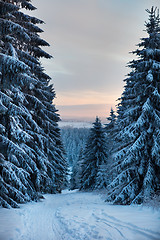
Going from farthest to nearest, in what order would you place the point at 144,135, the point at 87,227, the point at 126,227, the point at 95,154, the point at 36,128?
the point at 95,154
the point at 36,128
the point at 144,135
the point at 87,227
the point at 126,227

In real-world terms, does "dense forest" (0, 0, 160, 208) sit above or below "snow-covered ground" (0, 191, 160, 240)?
above

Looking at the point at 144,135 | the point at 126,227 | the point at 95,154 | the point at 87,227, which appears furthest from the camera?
the point at 95,154

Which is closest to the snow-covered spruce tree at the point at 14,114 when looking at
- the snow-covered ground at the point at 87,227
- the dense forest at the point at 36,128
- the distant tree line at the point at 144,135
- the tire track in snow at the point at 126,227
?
the dense forest at the point at 36,128

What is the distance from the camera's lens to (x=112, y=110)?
28312 mm

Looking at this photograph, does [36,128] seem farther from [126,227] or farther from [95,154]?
[95,154]

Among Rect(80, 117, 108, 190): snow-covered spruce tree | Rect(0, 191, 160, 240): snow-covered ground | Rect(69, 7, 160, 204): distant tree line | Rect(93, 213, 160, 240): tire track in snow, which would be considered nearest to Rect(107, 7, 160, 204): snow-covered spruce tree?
Rect(69, 7, 160, 204): distant tree line

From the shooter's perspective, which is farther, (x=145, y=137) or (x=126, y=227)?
(x=145, y=137)

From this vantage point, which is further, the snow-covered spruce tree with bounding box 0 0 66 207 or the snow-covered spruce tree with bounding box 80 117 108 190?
the snow-covered spruce tree with bounding box 80 117 108 190

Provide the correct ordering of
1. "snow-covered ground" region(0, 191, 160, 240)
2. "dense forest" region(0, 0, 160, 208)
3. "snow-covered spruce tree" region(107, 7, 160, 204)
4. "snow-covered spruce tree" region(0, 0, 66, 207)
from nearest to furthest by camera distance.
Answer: "snow-covered ground" region(0, 191, 160, 240), "snow-covered spruce tree" region(0, 0, 66, 207), "dense forest" region(0, 0, 160, 208), "snow-covered spruce tree" region(107, 7, 160, 204)

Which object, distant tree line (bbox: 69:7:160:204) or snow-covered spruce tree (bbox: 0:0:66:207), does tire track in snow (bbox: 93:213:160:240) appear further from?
snow-covered spruce tree (bbox: 0:0:66:207)

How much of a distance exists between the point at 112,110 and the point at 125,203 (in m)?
19.7

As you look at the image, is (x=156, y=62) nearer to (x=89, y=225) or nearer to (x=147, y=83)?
(x=147, y=83)

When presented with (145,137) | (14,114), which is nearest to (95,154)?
(145,137)

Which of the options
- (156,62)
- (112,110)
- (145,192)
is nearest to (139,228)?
(145,192)
